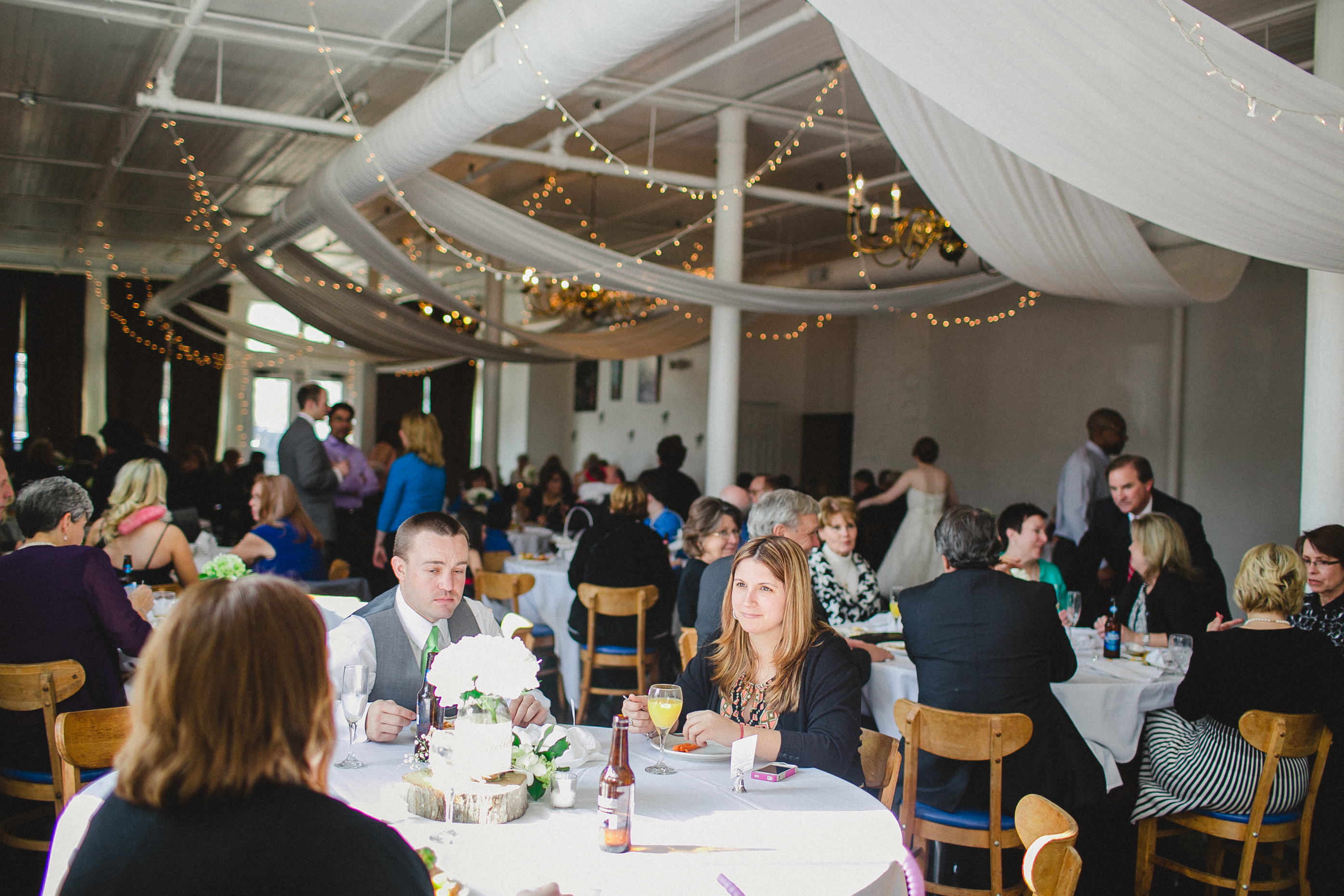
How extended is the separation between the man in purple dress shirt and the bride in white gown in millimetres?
3925

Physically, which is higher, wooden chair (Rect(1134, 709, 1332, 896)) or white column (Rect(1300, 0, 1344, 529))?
white column (Rect(1300, 0, 1344, 529))

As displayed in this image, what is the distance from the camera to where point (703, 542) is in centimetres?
475

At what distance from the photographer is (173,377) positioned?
16547 mm

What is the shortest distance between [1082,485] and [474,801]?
5655 millimetres

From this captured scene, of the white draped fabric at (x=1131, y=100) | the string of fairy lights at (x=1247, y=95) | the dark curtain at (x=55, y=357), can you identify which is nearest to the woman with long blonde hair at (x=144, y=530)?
the white draped fabric at (x=1131, y=100)

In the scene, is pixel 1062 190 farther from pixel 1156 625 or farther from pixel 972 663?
pixel 972 663

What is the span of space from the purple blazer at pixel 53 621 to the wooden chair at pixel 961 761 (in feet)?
7.42

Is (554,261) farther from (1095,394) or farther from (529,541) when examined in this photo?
(1095,394)

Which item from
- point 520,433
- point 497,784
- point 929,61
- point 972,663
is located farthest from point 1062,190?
point 520,433

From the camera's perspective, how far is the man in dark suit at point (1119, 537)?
5117 mm

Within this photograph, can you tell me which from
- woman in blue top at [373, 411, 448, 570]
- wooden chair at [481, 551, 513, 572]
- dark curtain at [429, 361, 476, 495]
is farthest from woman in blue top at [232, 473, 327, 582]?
dark curtain at [429, 361, 476, 495]

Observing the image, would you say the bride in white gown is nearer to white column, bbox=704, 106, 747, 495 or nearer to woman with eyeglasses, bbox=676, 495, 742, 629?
white column, bbox=704, 106, 747, 495

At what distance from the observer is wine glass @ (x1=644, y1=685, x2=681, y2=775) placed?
92.4 inches

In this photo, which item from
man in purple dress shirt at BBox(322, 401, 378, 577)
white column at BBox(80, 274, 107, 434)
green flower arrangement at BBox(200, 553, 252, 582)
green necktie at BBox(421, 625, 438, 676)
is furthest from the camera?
white column at BBox(80, 274, 107, 434)
